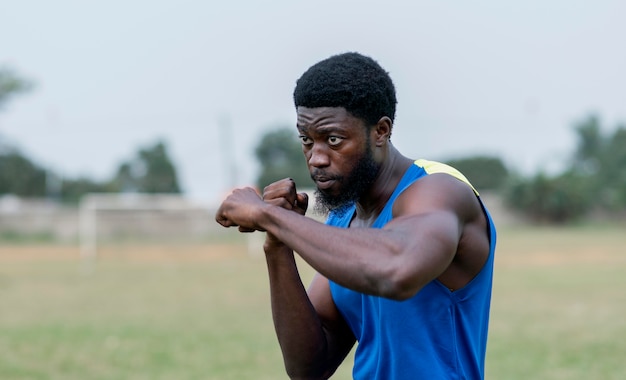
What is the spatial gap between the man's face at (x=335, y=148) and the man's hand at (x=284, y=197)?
0.10 m

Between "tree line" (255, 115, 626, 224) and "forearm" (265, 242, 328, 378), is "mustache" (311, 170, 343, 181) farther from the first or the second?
"tree line" (255, 115, 626, 224)

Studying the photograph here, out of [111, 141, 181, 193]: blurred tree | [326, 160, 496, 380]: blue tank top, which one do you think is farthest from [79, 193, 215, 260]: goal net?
[326, 160, 496, 380]: blue tank top

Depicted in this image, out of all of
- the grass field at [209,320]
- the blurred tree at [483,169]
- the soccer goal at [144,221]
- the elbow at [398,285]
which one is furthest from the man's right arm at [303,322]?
the blurred tree at [483,169]

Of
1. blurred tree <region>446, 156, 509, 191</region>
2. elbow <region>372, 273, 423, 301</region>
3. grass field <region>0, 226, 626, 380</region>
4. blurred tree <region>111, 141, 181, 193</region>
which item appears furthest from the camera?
blurred tree <region>446, 156, 509, 191</region>

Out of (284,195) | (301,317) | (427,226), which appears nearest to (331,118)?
(284,195)

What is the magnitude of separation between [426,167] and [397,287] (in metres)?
0.67

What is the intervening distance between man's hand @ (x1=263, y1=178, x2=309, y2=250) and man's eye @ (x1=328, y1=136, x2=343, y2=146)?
23 cm

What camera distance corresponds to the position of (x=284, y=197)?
9.33 feet

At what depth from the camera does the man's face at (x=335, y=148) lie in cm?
274

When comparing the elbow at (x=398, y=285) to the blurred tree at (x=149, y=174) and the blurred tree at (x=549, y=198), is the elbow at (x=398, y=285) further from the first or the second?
the blurred tree at (x=149, y=174)

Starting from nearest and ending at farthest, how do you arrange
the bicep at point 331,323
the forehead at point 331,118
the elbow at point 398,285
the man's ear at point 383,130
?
the elbow at point 398,285 → the forehead at point 331,118 → the man's ear at point 383,130 → the bicep at point 331,323

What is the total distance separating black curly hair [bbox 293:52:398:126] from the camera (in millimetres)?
2744

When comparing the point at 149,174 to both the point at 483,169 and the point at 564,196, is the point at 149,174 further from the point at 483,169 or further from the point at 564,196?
the point at 564,196

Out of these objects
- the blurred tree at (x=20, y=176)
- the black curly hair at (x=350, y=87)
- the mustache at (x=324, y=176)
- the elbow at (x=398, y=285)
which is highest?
the black curly hair at (x=350, y=87)
